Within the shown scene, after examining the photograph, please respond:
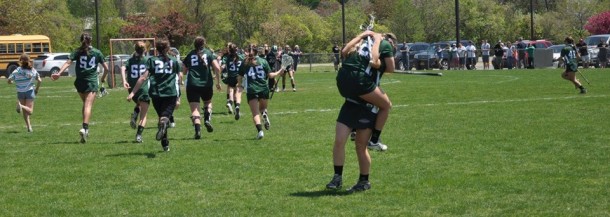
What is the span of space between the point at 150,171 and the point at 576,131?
737 cm

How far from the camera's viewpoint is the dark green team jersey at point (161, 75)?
14.3 metres

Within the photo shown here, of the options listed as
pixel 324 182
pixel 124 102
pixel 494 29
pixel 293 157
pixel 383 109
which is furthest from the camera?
pixel 494 29

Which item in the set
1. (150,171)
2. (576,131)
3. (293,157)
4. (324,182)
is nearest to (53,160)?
(150,171)

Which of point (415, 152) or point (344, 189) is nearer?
point (344, 189)

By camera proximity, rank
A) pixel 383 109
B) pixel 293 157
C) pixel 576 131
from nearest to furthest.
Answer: pixel 383 109
pixel 293 157
pixel 576 131

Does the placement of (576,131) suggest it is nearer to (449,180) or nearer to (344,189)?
(449,180)

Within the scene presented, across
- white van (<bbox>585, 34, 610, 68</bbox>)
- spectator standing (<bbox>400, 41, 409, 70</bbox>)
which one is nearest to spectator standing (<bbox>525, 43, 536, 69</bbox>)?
white van (<bbox>585, 34, 610, 68</bbox>)

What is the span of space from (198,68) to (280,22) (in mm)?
59758

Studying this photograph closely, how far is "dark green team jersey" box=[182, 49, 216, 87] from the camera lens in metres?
16.6

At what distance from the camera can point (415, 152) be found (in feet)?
44.6

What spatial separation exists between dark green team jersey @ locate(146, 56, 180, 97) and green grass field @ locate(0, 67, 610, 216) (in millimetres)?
927

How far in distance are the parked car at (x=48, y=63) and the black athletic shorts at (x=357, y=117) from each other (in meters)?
48.2

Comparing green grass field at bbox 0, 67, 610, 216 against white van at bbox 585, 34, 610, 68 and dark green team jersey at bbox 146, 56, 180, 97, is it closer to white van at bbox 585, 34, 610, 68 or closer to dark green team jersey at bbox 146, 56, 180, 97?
dark green team jersey at bbox 146, 56, 180, 97

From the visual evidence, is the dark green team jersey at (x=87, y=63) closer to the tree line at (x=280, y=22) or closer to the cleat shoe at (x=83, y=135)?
the cleat shoe at (x=83, y=135)
